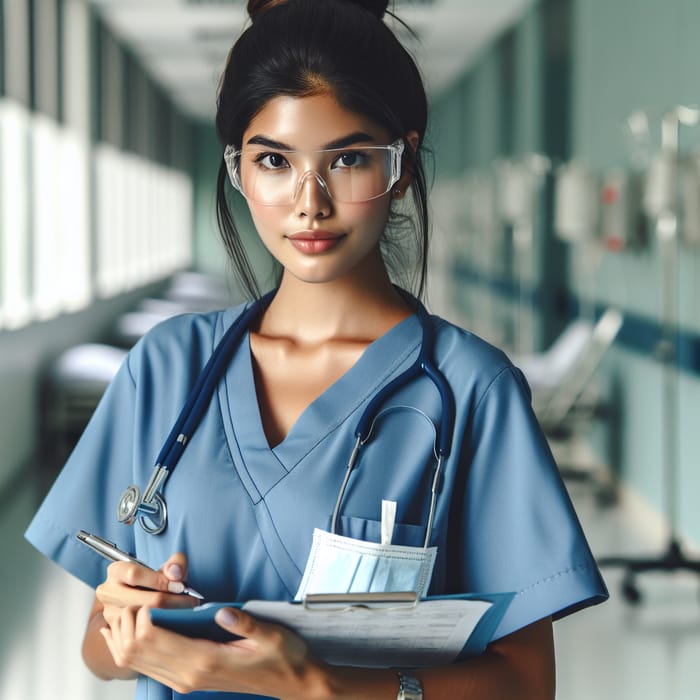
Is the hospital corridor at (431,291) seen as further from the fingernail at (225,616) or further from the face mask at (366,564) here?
the fingernail at (225,616)

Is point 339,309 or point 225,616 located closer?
point 225,616

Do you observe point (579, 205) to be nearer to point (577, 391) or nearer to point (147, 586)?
point (577, 391)

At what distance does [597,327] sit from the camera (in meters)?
6.29

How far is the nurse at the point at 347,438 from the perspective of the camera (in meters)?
1.07

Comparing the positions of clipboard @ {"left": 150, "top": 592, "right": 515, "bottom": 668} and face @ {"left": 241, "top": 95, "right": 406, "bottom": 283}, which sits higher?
face @ {"left": 241, "top": 95, "right": 406, "bottom": 283}

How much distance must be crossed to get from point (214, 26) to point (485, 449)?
31.8ft

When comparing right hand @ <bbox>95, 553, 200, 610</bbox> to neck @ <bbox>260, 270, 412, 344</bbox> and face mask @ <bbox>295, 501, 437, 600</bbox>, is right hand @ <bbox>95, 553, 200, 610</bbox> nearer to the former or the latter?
face mask @ <bbox>295, 501, 437, 600</bbox>

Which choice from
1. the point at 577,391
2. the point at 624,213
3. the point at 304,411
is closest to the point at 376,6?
the point at 304,411

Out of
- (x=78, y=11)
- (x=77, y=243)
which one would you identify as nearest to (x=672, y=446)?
(x=77, y=243)

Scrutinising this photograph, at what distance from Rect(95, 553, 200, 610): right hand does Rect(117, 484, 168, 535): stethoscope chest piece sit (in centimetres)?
9

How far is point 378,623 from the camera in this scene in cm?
97

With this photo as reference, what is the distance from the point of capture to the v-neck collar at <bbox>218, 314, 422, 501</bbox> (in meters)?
1.12

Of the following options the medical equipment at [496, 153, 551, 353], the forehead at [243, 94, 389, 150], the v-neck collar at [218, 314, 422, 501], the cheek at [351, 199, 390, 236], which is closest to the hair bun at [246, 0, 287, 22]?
the forehead at [243, 94, 389, 150]

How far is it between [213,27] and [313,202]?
31.8 feet
